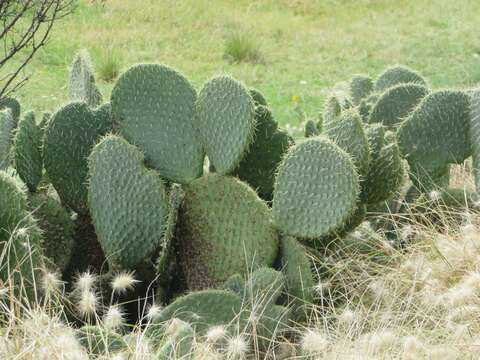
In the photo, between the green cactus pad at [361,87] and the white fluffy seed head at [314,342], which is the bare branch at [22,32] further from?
the white fluffy seed head at [314,342]

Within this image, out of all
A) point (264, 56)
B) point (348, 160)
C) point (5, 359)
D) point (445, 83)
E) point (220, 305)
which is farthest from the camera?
point (264, 56)

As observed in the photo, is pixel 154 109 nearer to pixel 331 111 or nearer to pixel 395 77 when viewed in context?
pixel 331 111

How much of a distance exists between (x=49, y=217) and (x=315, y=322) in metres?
0.87

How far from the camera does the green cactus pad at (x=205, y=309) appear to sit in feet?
8.43

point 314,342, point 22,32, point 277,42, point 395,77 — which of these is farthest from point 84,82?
point 277,42

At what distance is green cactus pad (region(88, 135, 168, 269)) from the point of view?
2.82 meters

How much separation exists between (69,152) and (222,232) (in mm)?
551

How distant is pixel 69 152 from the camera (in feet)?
9.84

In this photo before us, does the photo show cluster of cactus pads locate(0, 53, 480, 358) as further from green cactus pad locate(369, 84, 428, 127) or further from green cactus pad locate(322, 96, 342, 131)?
green cactus pad locate(369, 84, 428, 127)

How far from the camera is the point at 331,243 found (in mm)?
3129

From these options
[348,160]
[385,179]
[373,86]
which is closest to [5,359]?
[348,160]

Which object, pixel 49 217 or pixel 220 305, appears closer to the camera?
pixel 220 305

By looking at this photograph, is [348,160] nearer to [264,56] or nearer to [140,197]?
[140,197]

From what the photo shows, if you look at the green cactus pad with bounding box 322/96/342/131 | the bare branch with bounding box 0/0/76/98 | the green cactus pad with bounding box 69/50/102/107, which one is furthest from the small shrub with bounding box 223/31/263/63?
the green cactus pad with bounding box 322/96/342/131
